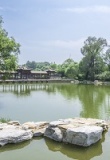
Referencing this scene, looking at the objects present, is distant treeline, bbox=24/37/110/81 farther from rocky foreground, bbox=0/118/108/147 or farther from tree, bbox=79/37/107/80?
rocky foreground, bbox=0/118/108/147

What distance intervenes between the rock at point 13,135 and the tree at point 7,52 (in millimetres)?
16257

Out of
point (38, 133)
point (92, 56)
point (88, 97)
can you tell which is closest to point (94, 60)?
point (92, 56)

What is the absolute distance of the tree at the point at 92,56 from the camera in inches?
2847

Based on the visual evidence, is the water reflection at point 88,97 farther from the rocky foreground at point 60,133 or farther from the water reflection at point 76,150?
the water reflection at point 76,150

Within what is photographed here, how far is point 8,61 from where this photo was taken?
27375mm

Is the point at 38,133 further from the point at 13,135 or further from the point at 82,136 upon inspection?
the point at 82,136

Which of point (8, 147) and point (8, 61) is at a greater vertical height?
point (8, 61)

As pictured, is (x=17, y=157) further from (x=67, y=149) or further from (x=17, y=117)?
(x=17, y=117)

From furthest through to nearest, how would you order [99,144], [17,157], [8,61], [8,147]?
[8,61], [99,144], [8,147], [17,157]

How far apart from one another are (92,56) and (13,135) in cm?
6301

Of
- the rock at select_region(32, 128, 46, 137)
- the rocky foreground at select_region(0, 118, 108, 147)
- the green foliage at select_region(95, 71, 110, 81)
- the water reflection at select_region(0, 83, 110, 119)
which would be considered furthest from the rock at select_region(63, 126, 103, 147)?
the green foliage at select_region(95, 71, 110, 81)

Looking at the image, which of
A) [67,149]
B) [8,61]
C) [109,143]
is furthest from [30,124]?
[8,61]

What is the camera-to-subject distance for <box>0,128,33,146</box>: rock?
11.0 metres

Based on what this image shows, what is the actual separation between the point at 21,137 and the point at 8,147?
850 millimetres
